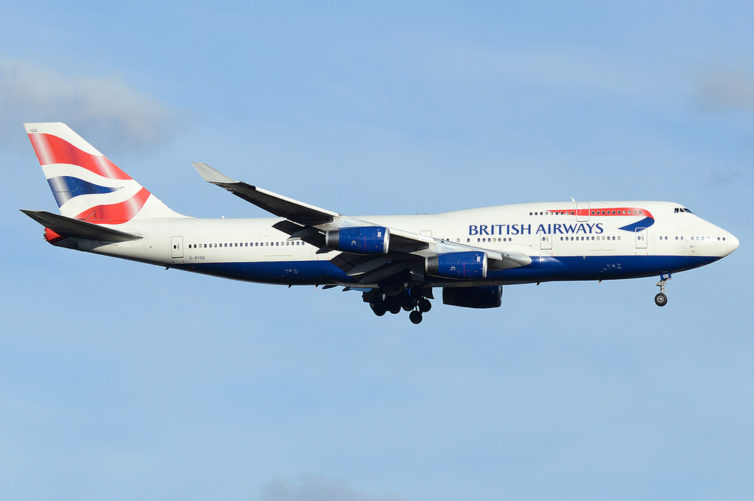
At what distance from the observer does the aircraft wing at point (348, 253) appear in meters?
48.6

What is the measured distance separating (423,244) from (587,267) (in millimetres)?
7623

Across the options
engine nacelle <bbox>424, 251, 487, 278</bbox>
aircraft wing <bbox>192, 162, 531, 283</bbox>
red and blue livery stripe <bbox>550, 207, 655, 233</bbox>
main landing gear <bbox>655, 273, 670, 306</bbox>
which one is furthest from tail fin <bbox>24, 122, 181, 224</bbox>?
main landing gear <bbox>655, 273, 670, 306</bbox>

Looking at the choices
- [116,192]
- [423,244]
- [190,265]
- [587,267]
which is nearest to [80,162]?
[116,192]

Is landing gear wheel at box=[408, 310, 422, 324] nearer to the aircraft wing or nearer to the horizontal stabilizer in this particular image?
the aircraft wing

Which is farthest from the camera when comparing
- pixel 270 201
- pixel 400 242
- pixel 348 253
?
pixel 348 253

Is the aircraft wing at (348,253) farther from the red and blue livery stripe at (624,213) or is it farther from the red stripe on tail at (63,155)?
the red stripe on tail at (63,155)

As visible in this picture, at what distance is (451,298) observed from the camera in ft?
193

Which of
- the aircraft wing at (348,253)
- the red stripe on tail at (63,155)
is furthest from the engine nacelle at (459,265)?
the red stripe on tail at (63,155)

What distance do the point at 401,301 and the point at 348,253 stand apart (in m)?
5.70

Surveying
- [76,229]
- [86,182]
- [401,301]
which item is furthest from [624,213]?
[86,182]

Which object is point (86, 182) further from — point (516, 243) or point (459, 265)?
point (516, 243)

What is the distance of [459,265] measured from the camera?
51469 mm

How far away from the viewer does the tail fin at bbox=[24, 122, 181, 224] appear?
59.1 metres

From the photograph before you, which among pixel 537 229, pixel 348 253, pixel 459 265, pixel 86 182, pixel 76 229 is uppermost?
pixel 86 182
